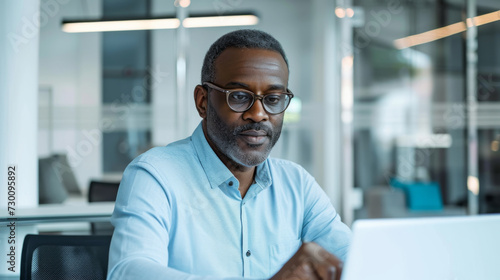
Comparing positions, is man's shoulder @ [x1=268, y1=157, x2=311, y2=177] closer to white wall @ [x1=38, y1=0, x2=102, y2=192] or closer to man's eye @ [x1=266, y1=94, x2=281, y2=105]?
man's eye @ [x1=266, y1=94, x2=281, y2=105]

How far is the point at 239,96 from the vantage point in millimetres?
1184

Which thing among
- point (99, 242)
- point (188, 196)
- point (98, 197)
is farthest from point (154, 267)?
point (98, 197)

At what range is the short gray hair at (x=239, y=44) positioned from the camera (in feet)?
4.05

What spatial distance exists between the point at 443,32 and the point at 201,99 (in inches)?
172

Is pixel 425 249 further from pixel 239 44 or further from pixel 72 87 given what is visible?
pixel 72 87

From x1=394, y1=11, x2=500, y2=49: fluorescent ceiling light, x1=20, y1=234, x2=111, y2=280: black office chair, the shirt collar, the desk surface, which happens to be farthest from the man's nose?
x1=394, y1=11, x2=500, y2=49: fluorescent ceiling light

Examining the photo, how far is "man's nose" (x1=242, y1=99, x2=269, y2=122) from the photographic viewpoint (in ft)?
3.85

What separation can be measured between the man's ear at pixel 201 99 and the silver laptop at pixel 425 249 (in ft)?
2.66

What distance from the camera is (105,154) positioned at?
15.8ft

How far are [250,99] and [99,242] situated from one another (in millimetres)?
650

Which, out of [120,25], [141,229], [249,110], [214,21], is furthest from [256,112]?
[120,25]

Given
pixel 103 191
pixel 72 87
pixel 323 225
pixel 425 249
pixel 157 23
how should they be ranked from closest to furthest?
pixel 425 249
pixel 323 225
pixel 103 191
pixel 72 87
pixel 157 23

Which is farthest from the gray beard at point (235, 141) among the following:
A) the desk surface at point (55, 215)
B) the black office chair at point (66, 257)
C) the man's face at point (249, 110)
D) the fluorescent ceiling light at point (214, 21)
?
the fluorescent ceiling light at point (214, 21)

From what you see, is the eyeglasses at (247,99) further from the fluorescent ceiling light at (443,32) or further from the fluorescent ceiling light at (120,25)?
the fluorescent ceiling light at (443,32)
